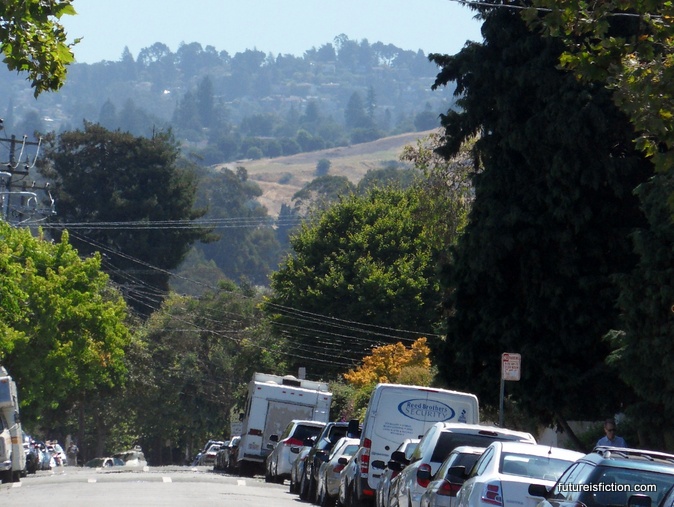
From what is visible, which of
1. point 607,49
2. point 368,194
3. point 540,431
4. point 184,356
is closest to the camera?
point 607,49

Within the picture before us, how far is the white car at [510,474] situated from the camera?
43.0 ft

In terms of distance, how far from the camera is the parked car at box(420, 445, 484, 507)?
1475 centimetres

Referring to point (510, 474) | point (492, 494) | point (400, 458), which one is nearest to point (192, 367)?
point (400, 458)

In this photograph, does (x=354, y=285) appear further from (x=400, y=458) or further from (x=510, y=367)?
(x=400, y=458)

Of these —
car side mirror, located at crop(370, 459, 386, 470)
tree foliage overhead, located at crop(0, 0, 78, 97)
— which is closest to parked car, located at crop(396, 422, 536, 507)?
car side mirror, located at crop(370, 459, 386, 470)

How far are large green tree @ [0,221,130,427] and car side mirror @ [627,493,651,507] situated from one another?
4071cm

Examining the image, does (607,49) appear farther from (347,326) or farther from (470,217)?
(347,326)

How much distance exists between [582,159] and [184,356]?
57.6 metres

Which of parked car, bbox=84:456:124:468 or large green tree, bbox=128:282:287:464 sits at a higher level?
large green tree, bbox=128:282:287:464

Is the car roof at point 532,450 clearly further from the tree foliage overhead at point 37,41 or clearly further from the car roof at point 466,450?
the tree foliage overhead at point 37,41

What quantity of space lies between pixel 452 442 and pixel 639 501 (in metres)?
7.33

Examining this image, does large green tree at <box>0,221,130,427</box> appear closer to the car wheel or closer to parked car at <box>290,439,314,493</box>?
parked car at <box>290,439,314,493</box>

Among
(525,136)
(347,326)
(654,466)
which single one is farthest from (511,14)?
(347,326)

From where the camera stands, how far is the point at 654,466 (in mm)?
11016
